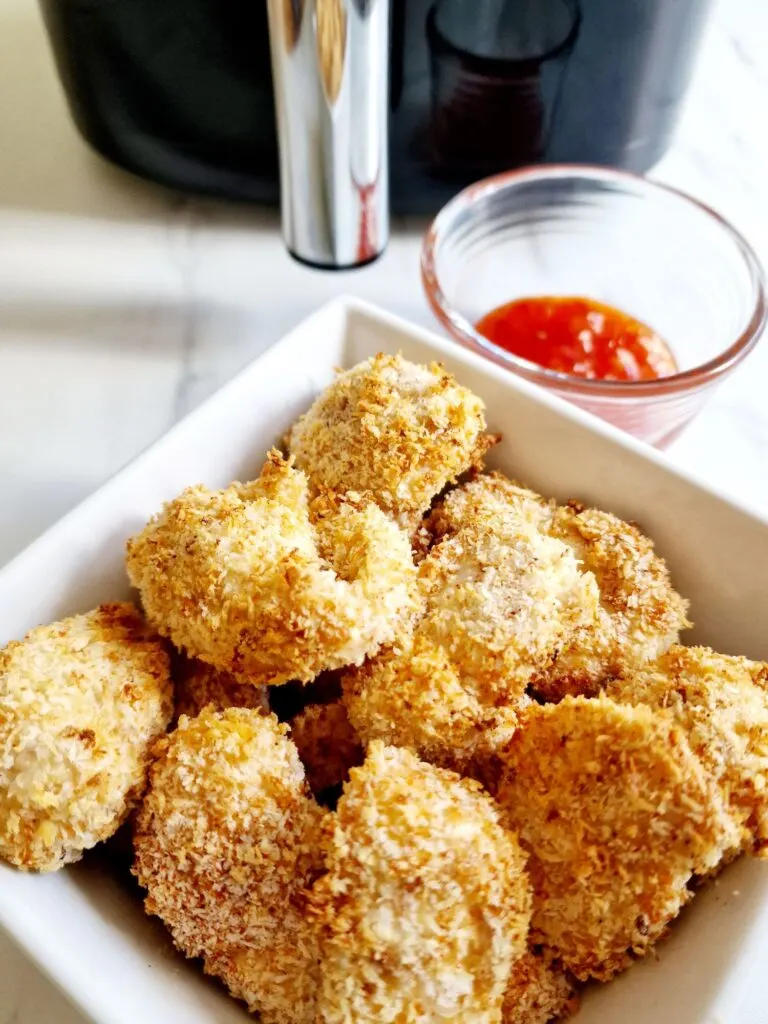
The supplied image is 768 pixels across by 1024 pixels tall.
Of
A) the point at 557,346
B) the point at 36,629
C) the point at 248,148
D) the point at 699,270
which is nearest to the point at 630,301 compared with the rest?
the point at 699,270

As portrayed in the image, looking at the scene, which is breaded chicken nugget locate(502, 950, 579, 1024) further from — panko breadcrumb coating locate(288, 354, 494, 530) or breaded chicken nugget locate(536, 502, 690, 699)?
panko breadcrumb coating locate(288, 354, 494, 530)

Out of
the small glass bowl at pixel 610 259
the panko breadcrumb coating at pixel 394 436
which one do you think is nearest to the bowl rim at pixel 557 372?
the small glass bowl at pixel 610 259

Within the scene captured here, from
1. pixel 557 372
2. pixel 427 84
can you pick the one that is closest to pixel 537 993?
pixel 557 372

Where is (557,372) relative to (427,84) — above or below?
below

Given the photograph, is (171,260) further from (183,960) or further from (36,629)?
(183,960)

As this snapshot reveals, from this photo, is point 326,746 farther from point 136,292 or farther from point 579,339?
point 136,292

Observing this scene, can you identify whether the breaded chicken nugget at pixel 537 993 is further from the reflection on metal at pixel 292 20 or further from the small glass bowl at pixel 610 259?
the reflection on metal at pixel 292 20

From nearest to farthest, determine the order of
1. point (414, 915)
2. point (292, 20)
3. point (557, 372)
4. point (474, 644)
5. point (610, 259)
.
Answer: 1. point (414, 915)
2. point (474, 644)
3. point (292, 20)
4. point (557, 372)
5. point (610, 259)
